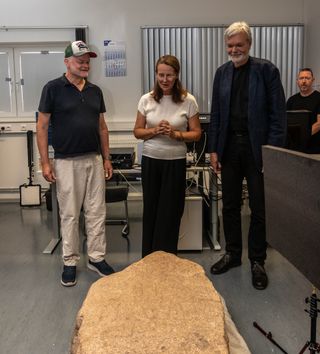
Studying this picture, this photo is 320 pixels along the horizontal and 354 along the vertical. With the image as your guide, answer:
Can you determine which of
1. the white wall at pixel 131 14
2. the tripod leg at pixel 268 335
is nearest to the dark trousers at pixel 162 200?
the tripod leg at pixel 268 335

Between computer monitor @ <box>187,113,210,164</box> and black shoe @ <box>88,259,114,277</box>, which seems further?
computer monitor @ <box>187,113,210,164</box>

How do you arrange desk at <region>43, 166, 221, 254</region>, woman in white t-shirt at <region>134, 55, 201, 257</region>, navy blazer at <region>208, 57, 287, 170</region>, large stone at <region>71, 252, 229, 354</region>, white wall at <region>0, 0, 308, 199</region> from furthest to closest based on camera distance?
white wall at <region>0, 0, 308, 199</region> → desk at <region>43, 166, 221, 254</region> → woman in white t-shirt at <region>134, 55, 201, 257</region> → navy blazer at <region>208, 57, 287, 170</region> → large stone at <region>71, 252, 229, 354</region>

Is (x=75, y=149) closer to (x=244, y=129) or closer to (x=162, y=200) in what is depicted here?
(x=162, y=200)

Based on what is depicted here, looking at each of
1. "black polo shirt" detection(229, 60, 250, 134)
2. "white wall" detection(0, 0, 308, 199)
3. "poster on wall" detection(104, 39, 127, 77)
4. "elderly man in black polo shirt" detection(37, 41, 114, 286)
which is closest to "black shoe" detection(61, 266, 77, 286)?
"elderly man in black polo shirt" detection(37, 41, 114, 286)

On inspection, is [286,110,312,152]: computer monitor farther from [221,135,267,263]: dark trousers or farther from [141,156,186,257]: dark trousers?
[141,156,186,257]: dark trousers

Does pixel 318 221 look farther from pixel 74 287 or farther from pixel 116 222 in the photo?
pixel 116 222

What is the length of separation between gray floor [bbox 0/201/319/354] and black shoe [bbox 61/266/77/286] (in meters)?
0.04

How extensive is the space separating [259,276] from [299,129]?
1090 millimetres

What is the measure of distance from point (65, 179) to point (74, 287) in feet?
2.35

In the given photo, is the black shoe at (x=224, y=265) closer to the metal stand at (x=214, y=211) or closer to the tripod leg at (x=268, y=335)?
the metal stand at (x=214, y=211)

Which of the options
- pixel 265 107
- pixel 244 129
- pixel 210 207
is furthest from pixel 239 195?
pixel 210 207

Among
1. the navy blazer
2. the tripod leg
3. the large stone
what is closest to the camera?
the large stone

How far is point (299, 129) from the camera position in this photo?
9.80ft

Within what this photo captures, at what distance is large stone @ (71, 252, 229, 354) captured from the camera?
156 cm
